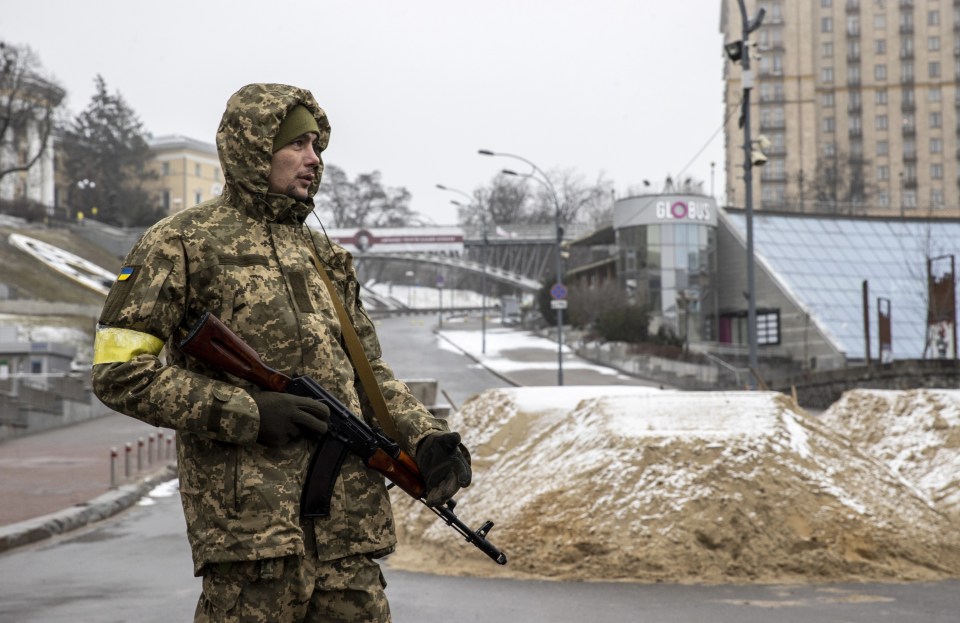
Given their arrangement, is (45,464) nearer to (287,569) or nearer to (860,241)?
(287,569)

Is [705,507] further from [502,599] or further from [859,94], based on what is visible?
[859,94]

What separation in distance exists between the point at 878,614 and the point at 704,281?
2226 inches

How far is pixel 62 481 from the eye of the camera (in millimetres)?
16969

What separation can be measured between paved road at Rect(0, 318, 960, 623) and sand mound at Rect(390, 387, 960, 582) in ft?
0.86

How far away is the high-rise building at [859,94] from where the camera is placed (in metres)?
117

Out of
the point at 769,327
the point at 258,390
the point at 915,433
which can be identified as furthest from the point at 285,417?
the point at 769,327

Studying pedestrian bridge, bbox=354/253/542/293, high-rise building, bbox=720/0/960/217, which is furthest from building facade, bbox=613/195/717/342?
high-rise building, bbox=720/0/960/217

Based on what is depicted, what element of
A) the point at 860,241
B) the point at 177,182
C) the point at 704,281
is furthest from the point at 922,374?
the point at 177,182

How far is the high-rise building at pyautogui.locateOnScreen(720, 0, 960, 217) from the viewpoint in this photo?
117 meters

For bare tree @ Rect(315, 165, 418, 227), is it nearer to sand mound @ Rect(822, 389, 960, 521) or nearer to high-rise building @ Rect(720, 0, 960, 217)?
high-rise building @ Rect(720, 0, 960, 217)

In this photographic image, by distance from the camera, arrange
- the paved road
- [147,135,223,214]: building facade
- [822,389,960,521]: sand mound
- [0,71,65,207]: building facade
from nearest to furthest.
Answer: the paved road
[822,389,960,521]: sand mound
[0,71,65,207]: building facade
[147,135,223,214]: building facade

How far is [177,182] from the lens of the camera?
5187 inches

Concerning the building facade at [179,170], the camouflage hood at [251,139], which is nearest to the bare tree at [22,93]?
the building facade at [179,170]

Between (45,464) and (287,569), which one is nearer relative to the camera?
(287,569)
